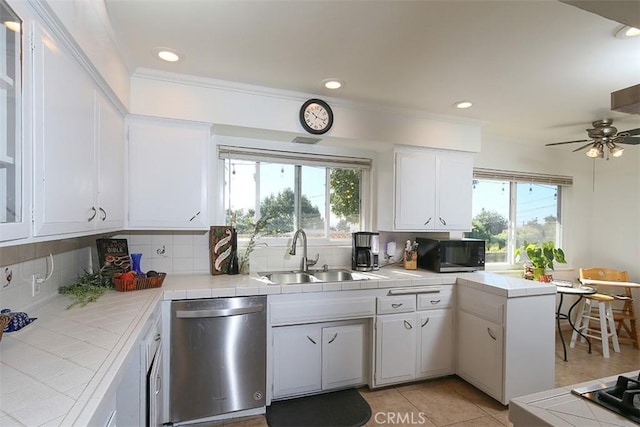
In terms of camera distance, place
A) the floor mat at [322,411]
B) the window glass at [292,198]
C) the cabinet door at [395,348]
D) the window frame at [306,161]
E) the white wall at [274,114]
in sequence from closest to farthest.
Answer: the floor mat at [322,411]
the white wall at [274,114]
the cabinet door at [395,348]
the window frame at [306,161]
the window glass at [292,198]

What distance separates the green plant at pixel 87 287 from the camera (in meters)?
1.67

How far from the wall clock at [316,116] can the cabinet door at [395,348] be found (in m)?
1.58

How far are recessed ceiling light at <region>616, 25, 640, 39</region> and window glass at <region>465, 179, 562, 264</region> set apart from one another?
221cm

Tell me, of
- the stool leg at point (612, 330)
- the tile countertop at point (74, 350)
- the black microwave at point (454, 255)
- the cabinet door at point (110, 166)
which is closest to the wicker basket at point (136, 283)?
the tile countertop at point (74, 350)

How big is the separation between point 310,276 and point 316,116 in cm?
134

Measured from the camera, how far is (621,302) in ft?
12.7

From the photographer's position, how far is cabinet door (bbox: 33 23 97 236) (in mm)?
1042

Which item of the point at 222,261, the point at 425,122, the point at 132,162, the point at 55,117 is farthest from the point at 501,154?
the point at 55,117

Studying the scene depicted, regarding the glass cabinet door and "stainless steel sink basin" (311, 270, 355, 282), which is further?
"stainless steel sink basin" (311, 270, 355, 282)

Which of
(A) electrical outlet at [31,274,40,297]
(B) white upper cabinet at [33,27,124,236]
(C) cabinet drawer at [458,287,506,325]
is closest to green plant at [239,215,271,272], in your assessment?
(B) white upper cabinet at [33,27,124,236]

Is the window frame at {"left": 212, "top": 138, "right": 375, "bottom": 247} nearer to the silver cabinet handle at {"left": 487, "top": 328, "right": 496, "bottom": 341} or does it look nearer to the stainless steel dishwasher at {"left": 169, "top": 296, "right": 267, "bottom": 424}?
the stainless steel dishwasher at {"left": 169, "top": 296, "right": 267, "bottom": 424}

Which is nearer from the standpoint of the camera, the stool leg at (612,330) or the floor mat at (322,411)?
the floor mat at (322,411)

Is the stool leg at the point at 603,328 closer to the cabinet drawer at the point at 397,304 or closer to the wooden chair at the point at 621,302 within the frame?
the wooden chair at the point at 621,302

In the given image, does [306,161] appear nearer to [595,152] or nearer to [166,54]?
[166,54]
